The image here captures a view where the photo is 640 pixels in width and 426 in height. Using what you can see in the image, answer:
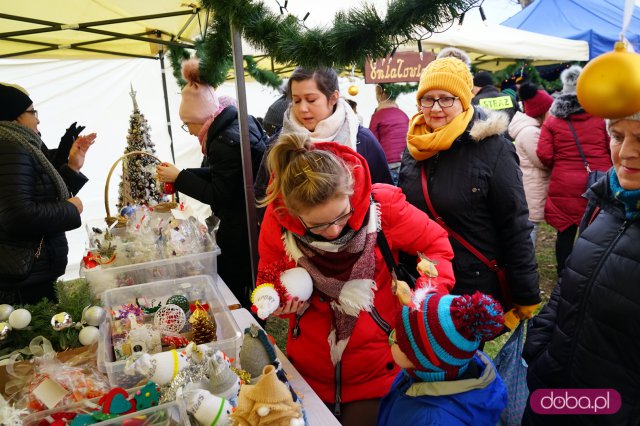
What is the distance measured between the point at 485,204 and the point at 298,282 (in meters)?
0.85

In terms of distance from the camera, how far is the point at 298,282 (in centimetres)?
117

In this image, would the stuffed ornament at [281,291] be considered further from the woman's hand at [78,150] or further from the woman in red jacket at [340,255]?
the woman's hand at [78,150]

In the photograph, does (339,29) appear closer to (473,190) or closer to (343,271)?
(343,271)

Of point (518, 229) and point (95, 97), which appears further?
point (95, 97)

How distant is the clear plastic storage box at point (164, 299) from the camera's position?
1006mm

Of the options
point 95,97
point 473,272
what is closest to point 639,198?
point 473,272

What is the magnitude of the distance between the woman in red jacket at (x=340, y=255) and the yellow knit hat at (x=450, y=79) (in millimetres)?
544

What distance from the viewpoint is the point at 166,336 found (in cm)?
121

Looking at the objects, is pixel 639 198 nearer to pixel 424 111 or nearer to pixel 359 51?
pixel 359 51

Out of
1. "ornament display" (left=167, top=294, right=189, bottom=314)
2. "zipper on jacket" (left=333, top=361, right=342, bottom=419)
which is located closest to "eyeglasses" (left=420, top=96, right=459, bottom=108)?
"zipper on jacket" (left=333, top=361, right=342, bottom=419)

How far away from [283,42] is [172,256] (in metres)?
1.05

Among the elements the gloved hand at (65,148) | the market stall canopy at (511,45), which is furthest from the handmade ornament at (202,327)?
the market stall canopy at (511,45)

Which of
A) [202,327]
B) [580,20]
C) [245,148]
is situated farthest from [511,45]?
[202,327]

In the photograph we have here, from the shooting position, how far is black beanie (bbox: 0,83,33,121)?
189cm
